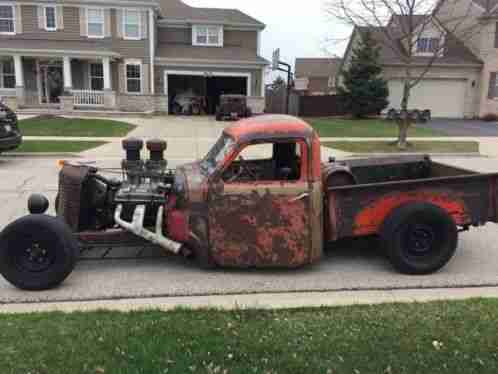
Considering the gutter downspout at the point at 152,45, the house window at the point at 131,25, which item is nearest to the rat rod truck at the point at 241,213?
the gutter downspout at the point at 152,45

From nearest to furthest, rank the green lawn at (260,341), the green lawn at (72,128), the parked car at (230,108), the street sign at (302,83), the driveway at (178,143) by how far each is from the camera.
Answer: the green lawn at (260,341) → the driveway at (178,143) → the green lawn at (72,128) → the parked car at (230,108) → the street sign at (302,83)

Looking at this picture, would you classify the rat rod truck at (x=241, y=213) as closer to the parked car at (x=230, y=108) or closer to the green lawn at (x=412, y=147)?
the green lawn at (x=412, y=147)

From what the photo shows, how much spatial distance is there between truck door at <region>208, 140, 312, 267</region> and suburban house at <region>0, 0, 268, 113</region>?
26.1 meters

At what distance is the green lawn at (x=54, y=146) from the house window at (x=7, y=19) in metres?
18.0

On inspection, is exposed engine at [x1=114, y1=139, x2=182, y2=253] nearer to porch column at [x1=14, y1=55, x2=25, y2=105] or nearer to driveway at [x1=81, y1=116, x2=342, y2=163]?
driveway at [x1=81, y1=116, x2=342, y2=163]

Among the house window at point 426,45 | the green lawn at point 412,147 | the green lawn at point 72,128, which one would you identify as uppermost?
the house window at point 426,45

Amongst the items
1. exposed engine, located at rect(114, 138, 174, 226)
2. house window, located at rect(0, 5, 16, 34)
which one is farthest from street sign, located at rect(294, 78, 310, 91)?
exposed engine, located at rect(114, 138, 174, 226)

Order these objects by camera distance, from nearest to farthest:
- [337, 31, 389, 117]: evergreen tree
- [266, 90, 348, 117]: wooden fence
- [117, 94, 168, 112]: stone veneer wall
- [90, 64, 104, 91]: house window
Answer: [337, 31, 389, 117]: evergreen tree, [117, 94, 168, 112]: stone veneer wall, [90, 64, 104, 91]: house window, [266, 90, 348, 117]: wooden fence

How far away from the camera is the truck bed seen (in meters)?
4.81

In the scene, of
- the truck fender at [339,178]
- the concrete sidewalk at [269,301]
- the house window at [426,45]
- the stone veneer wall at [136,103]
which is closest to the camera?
the concrete sidewalk at [269,301]

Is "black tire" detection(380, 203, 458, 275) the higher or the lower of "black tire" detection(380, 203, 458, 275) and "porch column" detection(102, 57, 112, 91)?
the lower

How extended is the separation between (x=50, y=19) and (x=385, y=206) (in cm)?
3027

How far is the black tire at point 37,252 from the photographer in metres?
4.31

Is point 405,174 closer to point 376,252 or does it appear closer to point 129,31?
point 376,252
